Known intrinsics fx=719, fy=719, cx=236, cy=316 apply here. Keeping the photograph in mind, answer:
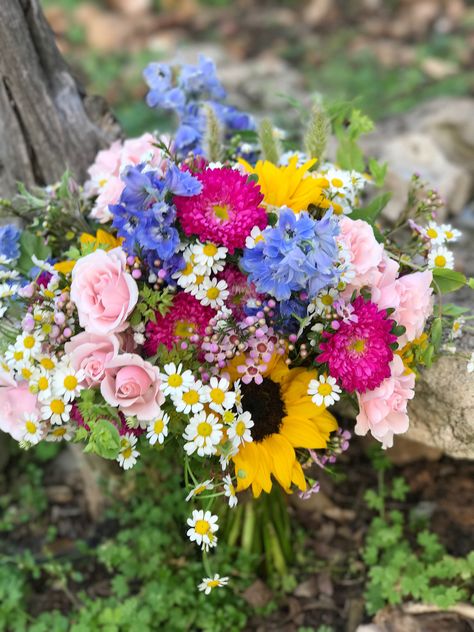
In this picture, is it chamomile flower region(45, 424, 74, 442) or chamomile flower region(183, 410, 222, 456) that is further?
chamomile flower region(45, 424, 74, 442)

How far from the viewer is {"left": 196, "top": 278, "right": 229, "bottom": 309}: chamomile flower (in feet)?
5.03

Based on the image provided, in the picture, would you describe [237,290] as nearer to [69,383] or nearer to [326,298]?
[326,298]

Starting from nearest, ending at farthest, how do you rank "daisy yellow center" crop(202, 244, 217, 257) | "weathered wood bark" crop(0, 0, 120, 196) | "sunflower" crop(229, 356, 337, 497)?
1. "daisy yellow center" crop(202, 244, 217, 257)
2. "sunflower" crop(229, 356, 337, 497)
3. "weathered wood bark" crop(0, 0, 120, 196)

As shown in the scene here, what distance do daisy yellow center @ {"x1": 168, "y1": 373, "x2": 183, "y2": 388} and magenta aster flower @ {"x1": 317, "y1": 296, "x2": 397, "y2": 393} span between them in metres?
0.30

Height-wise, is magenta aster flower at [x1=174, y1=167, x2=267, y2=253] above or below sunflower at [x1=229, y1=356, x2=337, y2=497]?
above

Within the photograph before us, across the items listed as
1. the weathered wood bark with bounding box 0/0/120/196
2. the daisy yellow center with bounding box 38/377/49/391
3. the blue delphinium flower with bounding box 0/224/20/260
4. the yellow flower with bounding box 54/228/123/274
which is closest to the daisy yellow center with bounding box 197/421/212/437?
the daisy yellow center with bounding box 38/377/49/391

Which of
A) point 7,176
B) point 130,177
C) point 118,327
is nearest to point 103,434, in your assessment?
point 118,327

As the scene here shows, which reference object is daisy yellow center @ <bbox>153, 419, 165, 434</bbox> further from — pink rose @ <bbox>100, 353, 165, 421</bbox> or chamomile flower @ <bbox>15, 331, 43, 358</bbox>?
chamomile flower @ <bbox>15, 331, 43, 358</bbox>

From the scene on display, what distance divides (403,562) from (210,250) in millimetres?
1114

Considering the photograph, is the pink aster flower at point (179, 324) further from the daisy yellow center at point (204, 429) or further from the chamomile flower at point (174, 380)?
the daisy yellow center at point (204, 429)

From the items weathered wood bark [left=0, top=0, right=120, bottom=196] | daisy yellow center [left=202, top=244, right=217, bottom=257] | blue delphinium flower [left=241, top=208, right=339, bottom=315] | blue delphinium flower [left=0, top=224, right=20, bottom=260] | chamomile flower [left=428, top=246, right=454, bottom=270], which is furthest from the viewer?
weathered wood bark [left=0, top=0, right=120, bottom=196]

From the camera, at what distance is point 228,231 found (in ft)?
4.95

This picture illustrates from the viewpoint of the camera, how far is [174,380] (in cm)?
150

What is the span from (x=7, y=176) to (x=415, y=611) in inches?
67.2
